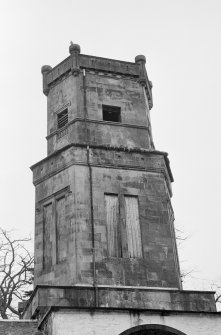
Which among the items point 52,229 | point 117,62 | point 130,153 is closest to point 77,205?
point 52,229

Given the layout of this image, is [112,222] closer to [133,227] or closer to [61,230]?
[133,227]

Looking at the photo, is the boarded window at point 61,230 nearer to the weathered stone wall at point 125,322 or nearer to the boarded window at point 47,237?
the boarded window at point 47,237

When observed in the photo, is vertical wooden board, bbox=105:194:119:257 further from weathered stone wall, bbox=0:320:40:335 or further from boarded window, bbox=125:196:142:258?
weathered stone wall, bbox=0:320:40:335

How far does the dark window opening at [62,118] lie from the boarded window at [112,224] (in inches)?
185

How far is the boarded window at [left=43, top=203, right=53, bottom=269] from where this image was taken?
23203 millimetres

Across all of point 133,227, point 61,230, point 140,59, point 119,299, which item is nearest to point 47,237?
point 61,230

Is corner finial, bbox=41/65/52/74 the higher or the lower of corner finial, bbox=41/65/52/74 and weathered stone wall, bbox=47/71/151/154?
the higher

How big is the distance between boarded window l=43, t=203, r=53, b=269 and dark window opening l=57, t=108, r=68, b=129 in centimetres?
426

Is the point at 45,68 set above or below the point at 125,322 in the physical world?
above

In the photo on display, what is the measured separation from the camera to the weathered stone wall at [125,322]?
1872 cm

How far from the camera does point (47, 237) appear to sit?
23.8 m

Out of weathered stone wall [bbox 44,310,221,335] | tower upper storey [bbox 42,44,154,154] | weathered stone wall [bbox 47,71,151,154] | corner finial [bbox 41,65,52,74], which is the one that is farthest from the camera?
corner finial [bbox 41,65,52,74]

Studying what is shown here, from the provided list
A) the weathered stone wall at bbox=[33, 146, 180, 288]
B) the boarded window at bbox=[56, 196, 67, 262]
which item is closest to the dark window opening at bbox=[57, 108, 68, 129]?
the weathered stone wall at bbox=[33, 146, 180, 288]

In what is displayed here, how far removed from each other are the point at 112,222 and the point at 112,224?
0.29ft
